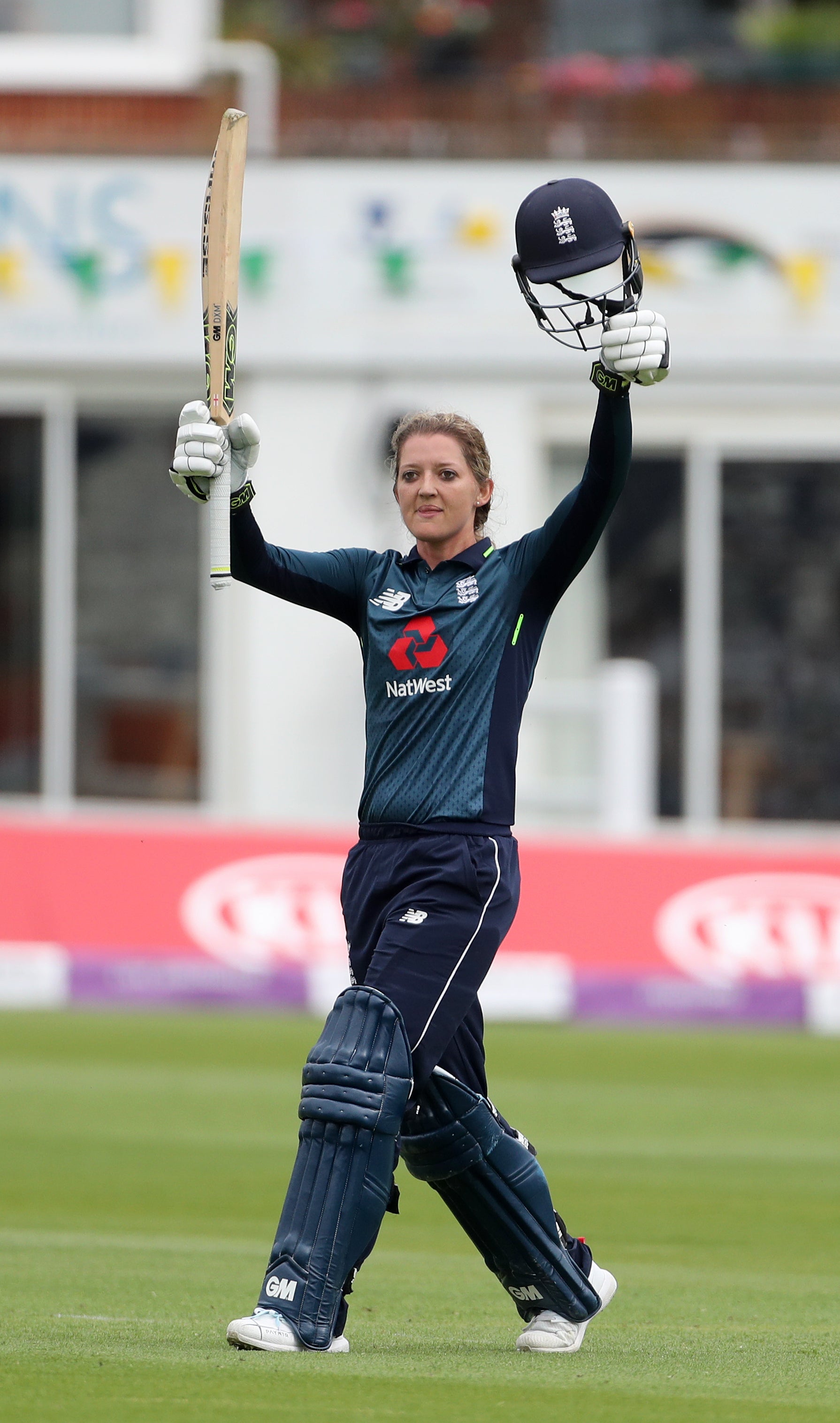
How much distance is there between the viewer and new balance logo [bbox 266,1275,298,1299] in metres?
4.40

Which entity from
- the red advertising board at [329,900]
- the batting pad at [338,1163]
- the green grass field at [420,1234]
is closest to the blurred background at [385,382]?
the red advertising board at [329,900]

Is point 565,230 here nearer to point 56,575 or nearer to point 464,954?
point 464,954

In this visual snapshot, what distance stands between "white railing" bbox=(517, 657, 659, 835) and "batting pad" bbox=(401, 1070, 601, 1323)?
31.0 feet

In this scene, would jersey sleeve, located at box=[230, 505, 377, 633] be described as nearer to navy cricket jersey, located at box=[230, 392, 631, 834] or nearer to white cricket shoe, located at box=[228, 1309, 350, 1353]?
navy cricket jersey, located at box=[230, 392, 631, 834]

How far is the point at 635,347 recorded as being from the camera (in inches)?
177

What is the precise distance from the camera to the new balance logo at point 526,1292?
187 inches

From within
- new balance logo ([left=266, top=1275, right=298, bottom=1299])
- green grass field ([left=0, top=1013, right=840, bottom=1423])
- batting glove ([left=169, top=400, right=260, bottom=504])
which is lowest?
green grass field ([left=0, top=1013, right=840, bottom=1423])

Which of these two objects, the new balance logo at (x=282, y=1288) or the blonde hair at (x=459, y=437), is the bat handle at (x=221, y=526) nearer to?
the blonde hair at (x=459, y=437)

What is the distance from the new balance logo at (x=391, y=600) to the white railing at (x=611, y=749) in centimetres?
951

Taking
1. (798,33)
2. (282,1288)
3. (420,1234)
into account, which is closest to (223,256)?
(282,1288)

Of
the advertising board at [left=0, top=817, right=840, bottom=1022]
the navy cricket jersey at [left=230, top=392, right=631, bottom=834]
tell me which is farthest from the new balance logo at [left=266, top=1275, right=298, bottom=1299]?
the advertising board at [left=0, top=817, right=840, bottom=1022]

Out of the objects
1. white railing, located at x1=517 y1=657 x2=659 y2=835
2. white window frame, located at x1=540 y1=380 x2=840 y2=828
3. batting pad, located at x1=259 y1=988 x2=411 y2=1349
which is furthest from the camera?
white window frame, located at x1=540 y1=380 x2=840 y2=828

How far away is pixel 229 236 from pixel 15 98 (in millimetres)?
12320

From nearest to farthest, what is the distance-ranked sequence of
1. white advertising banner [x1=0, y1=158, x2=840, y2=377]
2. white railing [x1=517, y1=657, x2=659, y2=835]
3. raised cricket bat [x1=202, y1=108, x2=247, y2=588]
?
raised cricket bat [x1=202, y1=108, x2=247, y2=588], white railing [x1=517, y1=657, x2=659, y2=835], white advertising banner [x1=0, y1=158, x2=840, y2=377]
